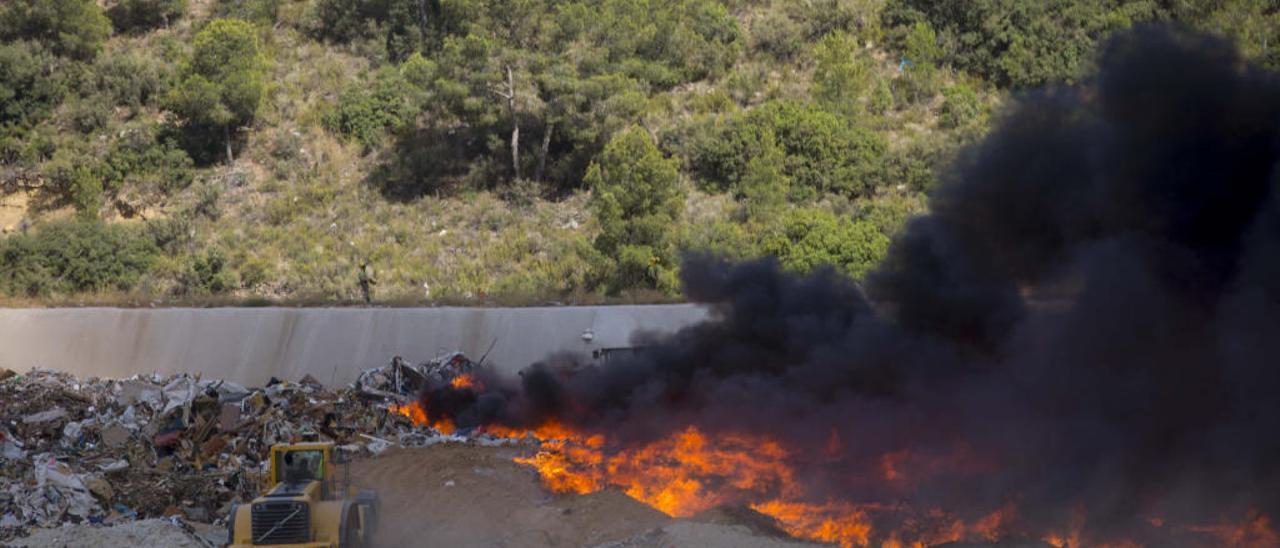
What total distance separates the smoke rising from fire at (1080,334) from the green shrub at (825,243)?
18582 millimetres

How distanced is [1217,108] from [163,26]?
5552 cm

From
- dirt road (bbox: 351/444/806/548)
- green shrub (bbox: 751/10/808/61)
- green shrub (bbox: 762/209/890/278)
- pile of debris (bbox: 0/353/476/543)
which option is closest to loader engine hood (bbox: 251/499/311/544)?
dirt road (bbox: 351/444/806/548)

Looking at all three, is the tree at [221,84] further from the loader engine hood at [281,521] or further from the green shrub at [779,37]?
the loader engine hood at [281,521]

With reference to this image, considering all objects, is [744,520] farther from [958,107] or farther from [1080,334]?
[958,107]

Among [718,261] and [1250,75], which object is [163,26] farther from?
[1250,75]

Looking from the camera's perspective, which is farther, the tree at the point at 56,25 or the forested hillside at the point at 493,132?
the tree at the point at 56,25

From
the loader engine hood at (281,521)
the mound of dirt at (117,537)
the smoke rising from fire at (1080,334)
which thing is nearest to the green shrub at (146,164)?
the mound of dirt at (117,537)

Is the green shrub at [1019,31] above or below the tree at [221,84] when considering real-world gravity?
above

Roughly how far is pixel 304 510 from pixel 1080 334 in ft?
31.2

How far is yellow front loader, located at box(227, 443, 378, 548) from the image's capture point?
14.4 m

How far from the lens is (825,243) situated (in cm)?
3816

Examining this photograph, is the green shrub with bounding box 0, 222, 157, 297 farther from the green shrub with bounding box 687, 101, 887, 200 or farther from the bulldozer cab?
→ the bulldozer cab

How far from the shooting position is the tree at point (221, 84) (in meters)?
52.0

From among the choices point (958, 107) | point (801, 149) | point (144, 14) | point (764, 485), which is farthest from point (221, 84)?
point (764, 485)
